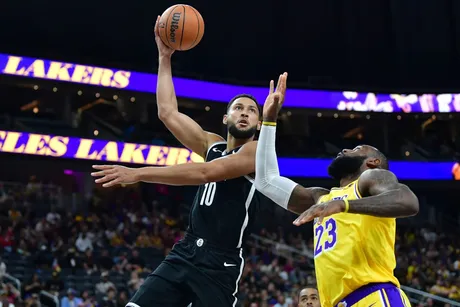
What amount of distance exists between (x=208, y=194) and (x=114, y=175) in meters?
1.07

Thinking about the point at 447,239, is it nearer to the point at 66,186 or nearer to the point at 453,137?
the point at 453,137

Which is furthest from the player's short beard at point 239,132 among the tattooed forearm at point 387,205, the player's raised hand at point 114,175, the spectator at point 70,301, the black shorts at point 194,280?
the spectator at point 70,301

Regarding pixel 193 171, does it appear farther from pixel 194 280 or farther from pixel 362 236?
pixel 362 236

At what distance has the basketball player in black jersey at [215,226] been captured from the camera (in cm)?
539

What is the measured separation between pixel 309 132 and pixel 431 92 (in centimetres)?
567

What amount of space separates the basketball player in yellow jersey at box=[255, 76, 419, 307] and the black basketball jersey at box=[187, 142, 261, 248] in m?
0.76

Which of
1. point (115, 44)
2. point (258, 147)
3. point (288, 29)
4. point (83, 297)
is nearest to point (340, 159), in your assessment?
point (258, 147)

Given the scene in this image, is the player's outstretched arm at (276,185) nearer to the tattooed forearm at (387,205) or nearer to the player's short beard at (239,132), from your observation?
the player's short beard at (239,132)

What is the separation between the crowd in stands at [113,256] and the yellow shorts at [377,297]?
9.77m

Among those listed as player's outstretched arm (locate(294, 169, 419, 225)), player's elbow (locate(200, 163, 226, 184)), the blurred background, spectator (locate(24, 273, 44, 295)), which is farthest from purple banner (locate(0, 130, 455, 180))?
player's outstretched arm (locate(294, 169, 419, 225))

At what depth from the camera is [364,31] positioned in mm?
33188

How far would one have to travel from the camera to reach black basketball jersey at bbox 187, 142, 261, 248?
5.56 metres

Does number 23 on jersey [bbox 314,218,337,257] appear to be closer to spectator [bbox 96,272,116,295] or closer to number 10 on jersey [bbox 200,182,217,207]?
number 10 on jersey [bbox 200,182,217,207]

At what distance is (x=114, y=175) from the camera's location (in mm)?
4820
